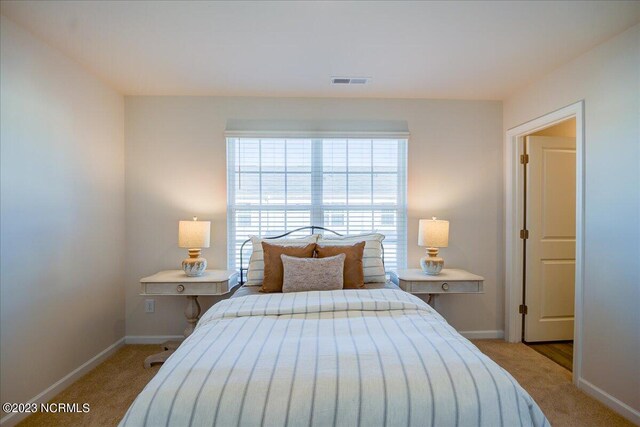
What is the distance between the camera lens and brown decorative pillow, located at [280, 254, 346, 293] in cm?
245

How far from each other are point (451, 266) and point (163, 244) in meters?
2.94

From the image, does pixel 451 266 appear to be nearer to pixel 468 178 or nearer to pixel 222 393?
pixel 468 178

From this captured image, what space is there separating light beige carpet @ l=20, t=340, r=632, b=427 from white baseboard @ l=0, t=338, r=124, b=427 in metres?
0.04

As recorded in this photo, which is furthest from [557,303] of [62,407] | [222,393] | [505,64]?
[62,407]

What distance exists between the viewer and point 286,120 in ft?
10.9

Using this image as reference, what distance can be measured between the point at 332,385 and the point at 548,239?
10.1 ft

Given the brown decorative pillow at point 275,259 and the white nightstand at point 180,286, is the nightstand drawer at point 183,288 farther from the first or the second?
the brown decorative pillow at point 275,259

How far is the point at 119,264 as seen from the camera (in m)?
3.19

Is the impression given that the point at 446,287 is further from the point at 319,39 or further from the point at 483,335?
the point at 319,39

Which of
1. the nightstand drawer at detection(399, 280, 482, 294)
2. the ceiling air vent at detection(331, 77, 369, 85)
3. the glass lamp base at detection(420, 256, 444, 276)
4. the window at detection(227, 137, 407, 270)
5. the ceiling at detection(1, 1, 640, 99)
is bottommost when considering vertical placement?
the nightstand drawer at detection(399, 280, 482, 294)

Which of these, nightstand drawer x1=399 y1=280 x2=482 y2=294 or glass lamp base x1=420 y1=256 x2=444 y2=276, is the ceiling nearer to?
glass lamp base x1=420 y1=256 x2=444 y2=276

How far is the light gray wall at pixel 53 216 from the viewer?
6.68ft

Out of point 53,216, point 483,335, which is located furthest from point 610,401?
point 53,216

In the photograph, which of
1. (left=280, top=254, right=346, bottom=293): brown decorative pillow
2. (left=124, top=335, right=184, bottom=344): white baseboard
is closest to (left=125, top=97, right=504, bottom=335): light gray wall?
(left=124, top=335, right=184, bottom=344): white baseboard
